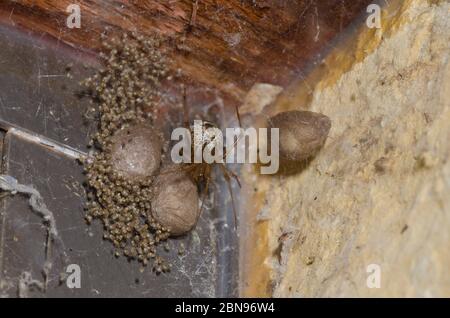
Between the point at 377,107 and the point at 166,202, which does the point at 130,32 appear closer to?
the point at 166,202

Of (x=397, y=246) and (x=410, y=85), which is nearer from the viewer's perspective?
(x=397, y=246)

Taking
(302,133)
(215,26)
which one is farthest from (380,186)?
(215,26)

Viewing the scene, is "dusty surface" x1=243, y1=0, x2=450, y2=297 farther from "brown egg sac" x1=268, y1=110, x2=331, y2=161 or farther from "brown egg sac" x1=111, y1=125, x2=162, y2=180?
"brown egg sac" x1=111, y1=125, x2=162, y2=180

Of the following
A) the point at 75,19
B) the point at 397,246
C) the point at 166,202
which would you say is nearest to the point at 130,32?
the point at 75,19

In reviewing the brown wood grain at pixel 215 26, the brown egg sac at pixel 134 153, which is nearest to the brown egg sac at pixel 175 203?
the brown egg sac at pixel 134 153

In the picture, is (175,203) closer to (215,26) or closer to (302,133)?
(302,133)

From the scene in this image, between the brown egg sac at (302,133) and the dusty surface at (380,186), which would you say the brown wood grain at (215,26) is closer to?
the dusty surface at (380,186)
